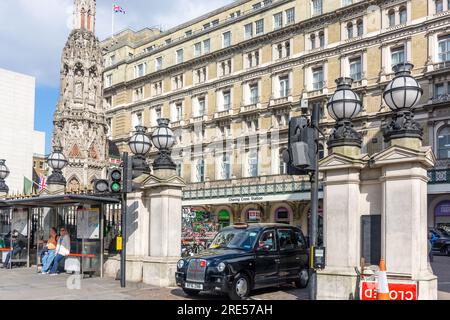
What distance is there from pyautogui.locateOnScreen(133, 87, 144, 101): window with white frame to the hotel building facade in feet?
0.46

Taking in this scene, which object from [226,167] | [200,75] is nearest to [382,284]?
[226,167]

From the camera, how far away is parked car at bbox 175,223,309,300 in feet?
39.1

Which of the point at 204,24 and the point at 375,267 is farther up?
the point at 204,24

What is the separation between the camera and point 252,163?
50.0 metres

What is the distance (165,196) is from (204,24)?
4866 centimetres

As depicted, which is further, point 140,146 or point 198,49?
point 198,49

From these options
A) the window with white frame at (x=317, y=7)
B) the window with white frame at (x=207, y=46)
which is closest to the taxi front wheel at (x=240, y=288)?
the window with white frame at (x=317, y=7)

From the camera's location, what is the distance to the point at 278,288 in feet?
46.5

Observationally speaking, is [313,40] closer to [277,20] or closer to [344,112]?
[277,20]

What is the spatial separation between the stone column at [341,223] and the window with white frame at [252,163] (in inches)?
1514

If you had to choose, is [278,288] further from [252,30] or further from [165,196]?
[252,30]

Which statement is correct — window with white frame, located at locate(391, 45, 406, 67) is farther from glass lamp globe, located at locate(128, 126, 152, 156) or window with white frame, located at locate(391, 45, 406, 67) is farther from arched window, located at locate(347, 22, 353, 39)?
glass lamp globe, located at locate(128, 126, 152, 156)

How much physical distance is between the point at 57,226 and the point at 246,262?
953cm
